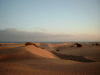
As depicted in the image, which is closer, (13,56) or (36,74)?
(36,74)

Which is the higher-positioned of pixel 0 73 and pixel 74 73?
pixel 0 73

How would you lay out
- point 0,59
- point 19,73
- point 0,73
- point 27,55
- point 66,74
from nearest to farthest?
point 0,73 < point 19,73 < point 66,74 < point 0,59 < point 27,55

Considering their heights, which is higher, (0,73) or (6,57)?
(0,73)

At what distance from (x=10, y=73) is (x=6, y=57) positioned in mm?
5349

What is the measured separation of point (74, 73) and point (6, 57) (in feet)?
20.2

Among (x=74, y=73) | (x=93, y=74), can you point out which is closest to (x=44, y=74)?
(x=74, y=73)

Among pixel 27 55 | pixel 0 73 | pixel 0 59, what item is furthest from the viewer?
pixel 27 55

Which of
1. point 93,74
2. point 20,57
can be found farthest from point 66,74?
point 20,57

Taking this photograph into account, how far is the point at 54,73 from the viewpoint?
9.37 ft

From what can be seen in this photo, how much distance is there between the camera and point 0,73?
2484 millimetres

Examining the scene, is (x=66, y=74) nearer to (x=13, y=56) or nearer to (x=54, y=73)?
(x=54, y=73)

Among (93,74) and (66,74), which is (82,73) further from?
(66,74)

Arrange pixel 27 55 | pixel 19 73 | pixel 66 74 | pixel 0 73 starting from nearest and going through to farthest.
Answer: pixel 0 73
pixel 19 73
pixel 66 74
pixel 27 55

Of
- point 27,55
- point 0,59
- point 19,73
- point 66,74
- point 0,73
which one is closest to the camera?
point 0,73
